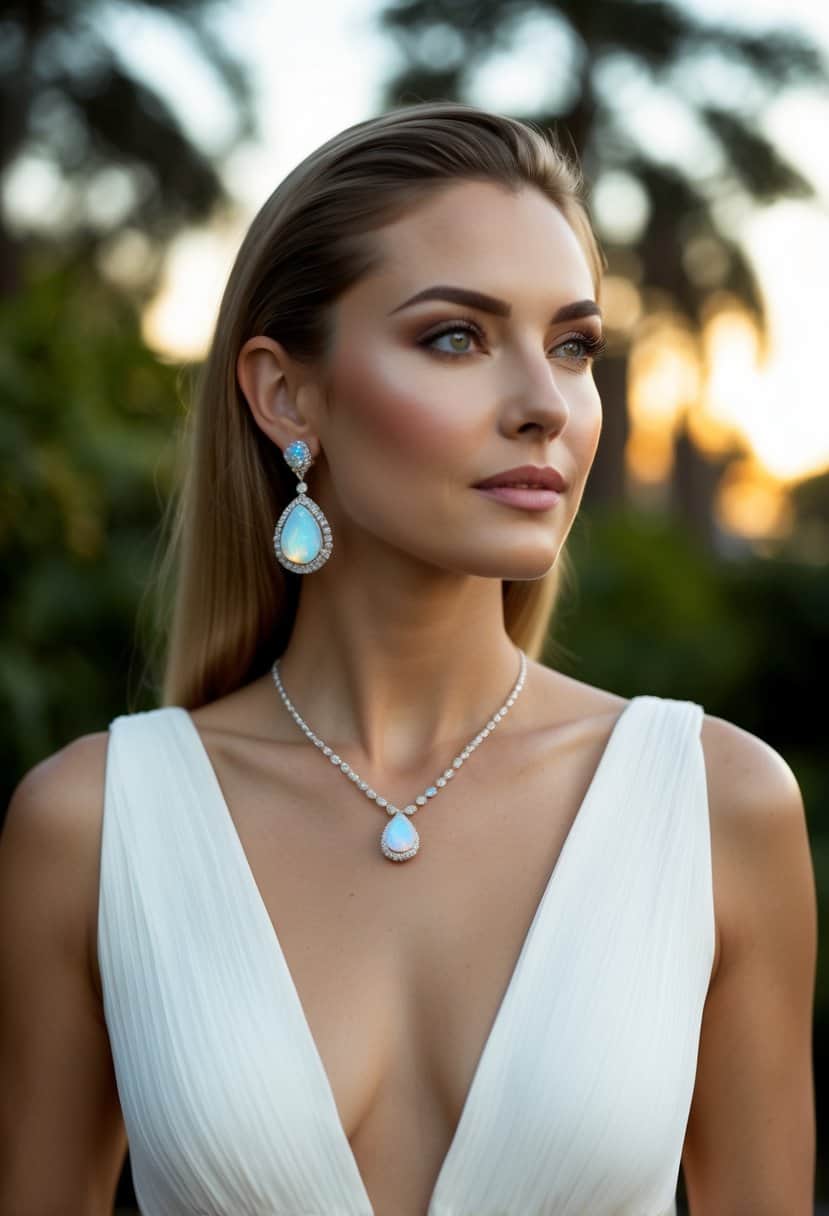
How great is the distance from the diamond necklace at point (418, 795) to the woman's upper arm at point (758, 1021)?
1.56ft

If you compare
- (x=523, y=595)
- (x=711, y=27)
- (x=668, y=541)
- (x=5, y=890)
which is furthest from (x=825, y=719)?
(x=711, y=27)

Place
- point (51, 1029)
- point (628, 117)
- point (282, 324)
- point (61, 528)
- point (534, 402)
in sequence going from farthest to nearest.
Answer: point (628, 117) → point (61, 528) → point (282, 324) → point (51, 1029) → point (534, 402)

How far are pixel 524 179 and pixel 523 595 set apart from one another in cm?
89

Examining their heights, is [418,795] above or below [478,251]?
below

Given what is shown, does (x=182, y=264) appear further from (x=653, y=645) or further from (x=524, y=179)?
(x=524, y=179)

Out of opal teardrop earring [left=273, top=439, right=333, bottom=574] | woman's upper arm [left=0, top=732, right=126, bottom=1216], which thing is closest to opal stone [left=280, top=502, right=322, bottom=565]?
opal teardrop earring [left=273, top=439, right=333, bottom=574]

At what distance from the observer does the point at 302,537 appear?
9.83 feet

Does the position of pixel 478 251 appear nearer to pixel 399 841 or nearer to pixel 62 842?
pixel 399 841

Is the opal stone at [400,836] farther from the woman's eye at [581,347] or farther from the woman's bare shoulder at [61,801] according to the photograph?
the woman's eye at [581,347]

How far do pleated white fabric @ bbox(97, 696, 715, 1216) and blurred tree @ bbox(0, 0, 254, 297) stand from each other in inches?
614

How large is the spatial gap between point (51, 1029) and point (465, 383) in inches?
55.0

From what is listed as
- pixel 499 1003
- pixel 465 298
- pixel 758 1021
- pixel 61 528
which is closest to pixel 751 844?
pixel 758 1021

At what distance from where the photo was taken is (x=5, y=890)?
2930 mm

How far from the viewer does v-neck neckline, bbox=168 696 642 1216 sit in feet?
8.46
